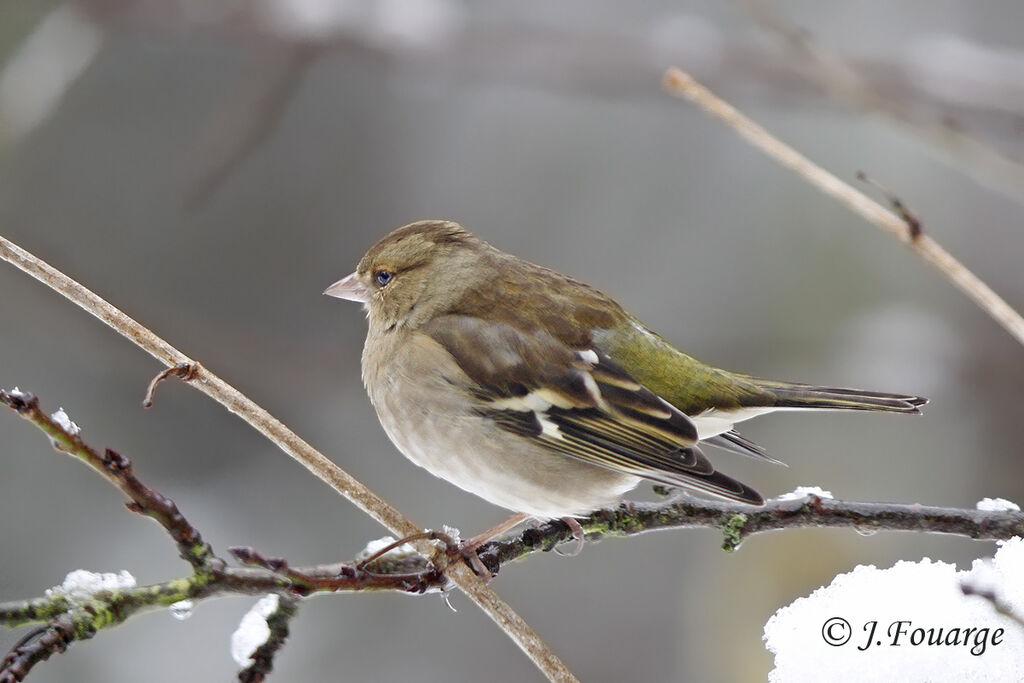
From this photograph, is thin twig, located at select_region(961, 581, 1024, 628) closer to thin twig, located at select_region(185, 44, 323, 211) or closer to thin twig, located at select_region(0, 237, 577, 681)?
thin twig, located at select_region(0, 237, 577, 681)

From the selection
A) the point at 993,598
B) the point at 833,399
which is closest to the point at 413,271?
the point at 833,399

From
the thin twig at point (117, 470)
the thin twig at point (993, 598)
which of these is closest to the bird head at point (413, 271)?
the thin twig at point (117, 470)

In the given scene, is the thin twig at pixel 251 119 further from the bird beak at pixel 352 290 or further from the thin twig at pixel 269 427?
the thin twig at pixel 269 427

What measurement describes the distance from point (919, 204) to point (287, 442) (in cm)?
449

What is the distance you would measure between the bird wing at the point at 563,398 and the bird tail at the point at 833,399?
28 cm

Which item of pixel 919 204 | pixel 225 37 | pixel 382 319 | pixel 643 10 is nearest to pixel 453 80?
pixel 225 37

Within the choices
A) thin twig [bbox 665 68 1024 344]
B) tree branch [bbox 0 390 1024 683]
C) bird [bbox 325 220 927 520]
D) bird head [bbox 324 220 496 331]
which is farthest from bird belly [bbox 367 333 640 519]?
thin twig [bbox 665 68 1024 344]

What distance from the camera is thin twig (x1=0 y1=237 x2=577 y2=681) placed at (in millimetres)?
1799

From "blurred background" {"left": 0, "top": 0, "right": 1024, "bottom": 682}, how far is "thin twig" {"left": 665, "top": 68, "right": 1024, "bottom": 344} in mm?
1961

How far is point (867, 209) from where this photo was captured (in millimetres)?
2064

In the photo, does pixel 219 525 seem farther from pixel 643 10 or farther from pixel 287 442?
pixel 643 10

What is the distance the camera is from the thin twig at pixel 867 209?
1.96 meters

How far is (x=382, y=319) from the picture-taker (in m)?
3.14

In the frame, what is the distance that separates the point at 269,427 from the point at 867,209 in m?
1.19
